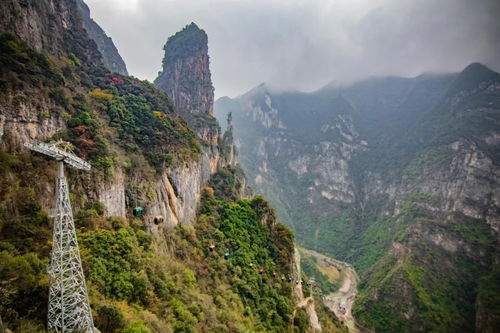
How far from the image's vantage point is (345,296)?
9112cm

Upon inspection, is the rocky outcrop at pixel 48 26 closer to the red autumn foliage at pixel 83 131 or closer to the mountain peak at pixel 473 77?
the red autumn foliage at pixel 83 131

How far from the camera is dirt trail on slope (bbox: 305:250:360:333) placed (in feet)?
256

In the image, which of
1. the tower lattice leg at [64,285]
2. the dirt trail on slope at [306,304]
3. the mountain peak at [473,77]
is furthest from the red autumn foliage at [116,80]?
the mountain peak at [473,77]

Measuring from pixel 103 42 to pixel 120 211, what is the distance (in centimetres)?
7826

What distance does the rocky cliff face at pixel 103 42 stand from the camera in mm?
79750

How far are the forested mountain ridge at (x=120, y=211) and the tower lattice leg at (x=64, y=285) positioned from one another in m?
1.25

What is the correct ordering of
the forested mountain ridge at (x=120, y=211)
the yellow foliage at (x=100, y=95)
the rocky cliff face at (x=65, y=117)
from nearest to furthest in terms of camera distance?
1. the forested mountain ridge at (x=120, y=211)
2. the rocky cliff face at (x=65, y=117)
3. the yellow foliage at (x=100, y=95)

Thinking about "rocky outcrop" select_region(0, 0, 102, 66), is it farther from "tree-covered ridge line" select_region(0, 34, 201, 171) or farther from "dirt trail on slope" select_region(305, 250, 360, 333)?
"dirt trail on slope" select_region(305, 250, 360, 333)

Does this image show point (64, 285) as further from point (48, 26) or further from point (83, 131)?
point (48, 26)

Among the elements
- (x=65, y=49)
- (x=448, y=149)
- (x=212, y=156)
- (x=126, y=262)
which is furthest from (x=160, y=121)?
(x=448, y=149)

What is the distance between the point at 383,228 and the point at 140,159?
129 metres

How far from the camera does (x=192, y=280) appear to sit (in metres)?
31.5

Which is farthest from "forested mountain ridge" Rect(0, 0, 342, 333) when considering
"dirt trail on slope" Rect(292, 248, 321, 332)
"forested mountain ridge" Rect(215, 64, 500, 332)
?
"forested mountain ridge" Rect(215, 64, 500, 332)

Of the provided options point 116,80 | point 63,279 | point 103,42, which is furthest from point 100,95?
point 103,42
